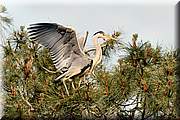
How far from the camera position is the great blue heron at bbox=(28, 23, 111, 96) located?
5.88 ft

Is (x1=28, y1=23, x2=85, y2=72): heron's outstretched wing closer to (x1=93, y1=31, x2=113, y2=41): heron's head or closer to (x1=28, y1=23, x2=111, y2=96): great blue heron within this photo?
(x1=28, y1=23, x2=111, y2=96): great blue heron

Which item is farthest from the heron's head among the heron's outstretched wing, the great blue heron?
the heron's outstretched wing

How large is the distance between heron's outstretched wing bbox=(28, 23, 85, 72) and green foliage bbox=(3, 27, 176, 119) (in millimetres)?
42

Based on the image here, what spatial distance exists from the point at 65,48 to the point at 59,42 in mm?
41

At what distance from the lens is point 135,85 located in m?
1.81

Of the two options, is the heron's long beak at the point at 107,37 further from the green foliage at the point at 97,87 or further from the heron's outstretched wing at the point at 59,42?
the heron's outstretched wing at the point at 59,42

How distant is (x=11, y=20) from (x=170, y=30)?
30.7 inches

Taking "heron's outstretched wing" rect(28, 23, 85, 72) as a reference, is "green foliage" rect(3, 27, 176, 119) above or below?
below

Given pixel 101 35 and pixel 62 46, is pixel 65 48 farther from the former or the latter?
pixel 101 35

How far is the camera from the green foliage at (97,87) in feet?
5.95

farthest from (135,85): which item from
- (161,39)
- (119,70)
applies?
(161,39)

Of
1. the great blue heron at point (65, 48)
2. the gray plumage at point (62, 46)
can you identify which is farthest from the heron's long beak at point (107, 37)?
the gray plumage at point (62, 46)

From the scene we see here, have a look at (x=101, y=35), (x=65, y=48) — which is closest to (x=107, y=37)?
(x=101, y=35)

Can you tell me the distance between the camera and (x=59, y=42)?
1802 millimetres
